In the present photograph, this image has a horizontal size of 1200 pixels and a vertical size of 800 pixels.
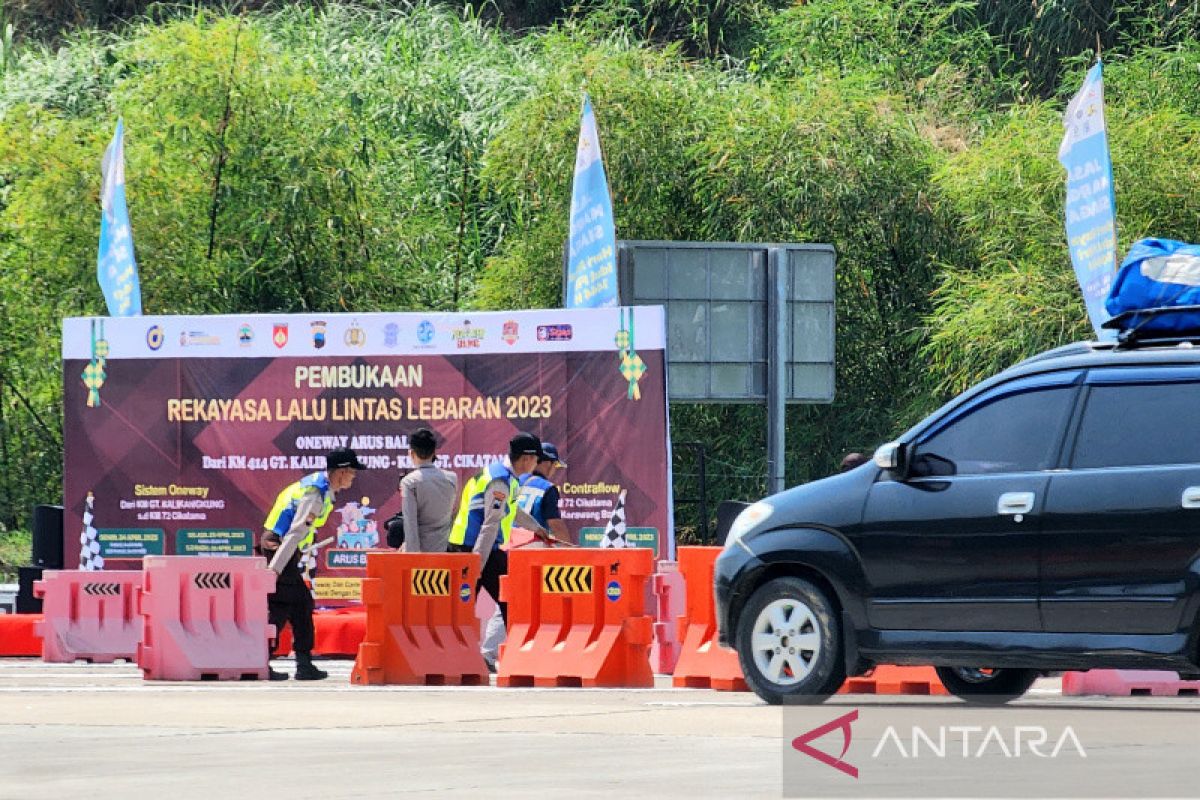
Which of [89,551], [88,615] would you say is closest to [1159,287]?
[88,615]

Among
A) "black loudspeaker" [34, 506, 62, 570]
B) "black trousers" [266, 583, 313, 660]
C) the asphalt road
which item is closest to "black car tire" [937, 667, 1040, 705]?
the asphalt road

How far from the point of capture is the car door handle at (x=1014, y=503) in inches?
478

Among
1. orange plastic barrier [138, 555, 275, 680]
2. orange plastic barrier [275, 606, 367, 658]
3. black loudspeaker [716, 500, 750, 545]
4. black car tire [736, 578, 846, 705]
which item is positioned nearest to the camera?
black car tire [736, 578, 846, 705]

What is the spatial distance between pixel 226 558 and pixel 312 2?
3217cm

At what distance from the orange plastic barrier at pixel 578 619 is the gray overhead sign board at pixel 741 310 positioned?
6.91 meters

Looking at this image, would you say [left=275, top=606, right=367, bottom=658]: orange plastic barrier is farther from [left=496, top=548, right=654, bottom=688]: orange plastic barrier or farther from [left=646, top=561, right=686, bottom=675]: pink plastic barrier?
[left=496, top=548, right=654, bottom=688]: orange plastic barrier

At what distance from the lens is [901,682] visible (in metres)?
14.4

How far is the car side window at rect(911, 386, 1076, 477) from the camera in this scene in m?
12.3

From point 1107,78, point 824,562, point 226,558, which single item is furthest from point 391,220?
point 824,562

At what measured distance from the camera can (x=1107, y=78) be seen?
30.8 m

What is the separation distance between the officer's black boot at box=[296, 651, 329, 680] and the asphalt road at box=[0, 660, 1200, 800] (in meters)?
1.86

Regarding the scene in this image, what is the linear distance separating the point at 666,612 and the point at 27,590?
809 cm

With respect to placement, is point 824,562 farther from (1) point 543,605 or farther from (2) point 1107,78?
(2) point 1107,78

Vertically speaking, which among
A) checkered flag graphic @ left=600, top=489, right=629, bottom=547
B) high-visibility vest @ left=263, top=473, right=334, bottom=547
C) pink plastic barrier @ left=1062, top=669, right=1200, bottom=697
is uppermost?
high-visibility vest @ left=263, top=473, right=334, bottom=547
